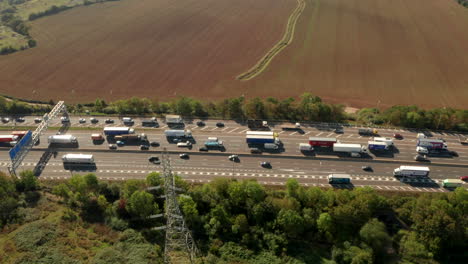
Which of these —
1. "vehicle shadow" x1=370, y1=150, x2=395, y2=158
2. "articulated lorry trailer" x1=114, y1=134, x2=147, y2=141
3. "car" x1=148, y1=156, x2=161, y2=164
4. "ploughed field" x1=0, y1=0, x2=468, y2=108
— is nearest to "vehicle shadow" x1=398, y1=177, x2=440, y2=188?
"vehicle shadow" x1=370, y1=150, x2=395, y2=158

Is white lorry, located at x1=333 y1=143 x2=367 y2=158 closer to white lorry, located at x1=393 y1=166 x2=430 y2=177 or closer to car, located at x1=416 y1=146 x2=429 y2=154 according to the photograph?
white lorry, located at x1=393 y1=166 x2=430 y2=177

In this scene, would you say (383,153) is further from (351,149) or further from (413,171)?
(413,171)

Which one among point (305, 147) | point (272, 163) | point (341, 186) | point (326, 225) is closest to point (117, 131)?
point (272, 163)

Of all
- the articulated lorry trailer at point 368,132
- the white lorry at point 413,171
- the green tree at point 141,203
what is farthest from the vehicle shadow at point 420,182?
the green tree at point 141,203

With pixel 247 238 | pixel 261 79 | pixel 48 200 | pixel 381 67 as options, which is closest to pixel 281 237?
pixel 247 238

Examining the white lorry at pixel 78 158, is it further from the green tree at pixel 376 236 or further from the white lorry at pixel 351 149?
the green tree at pixel 376 236

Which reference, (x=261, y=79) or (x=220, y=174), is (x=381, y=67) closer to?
(x=261, y=79)
